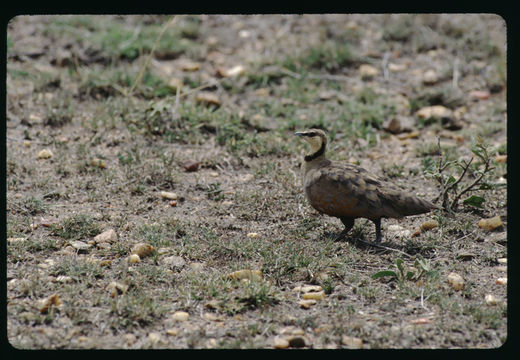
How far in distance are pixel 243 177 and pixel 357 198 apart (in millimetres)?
2103

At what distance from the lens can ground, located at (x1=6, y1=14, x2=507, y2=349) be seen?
17.7 feet

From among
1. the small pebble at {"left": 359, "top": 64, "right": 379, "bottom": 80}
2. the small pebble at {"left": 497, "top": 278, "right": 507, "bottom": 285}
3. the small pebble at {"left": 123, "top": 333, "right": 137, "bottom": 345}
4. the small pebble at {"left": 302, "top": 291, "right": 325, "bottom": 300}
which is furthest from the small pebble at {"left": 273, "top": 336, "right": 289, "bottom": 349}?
the small pebble at {"left": 359, "top": 64, "right": 379, "bottom": 80}

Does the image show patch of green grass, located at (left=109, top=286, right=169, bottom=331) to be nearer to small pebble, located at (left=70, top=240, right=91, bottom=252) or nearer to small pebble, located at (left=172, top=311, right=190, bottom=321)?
small pebble, located at (left=172, top=311, right=190, bottom=321)

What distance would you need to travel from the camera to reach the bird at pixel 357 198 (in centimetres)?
662

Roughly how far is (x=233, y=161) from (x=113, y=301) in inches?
140

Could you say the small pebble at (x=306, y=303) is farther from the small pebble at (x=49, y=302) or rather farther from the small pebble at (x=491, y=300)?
the small pebble at (x=49, y=302)

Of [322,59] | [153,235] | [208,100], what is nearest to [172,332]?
[153,235]

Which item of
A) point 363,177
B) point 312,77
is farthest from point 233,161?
point 312,77

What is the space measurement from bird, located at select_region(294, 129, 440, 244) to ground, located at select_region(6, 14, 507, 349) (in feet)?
1.03

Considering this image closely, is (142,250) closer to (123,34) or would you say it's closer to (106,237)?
Result: (106,237)

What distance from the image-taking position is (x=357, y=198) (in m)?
6.62

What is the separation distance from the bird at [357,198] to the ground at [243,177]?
315 millimetres

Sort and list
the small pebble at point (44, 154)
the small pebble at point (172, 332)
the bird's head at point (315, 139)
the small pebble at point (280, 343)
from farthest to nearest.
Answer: the small pebble at point (44, 154) < the bird's head at point (315, 139) < the small pebble at point (172, 332) < the small pebble at point (280, 343)

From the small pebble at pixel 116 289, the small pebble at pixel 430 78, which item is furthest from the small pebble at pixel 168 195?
the small pebble at pixel 430 78
